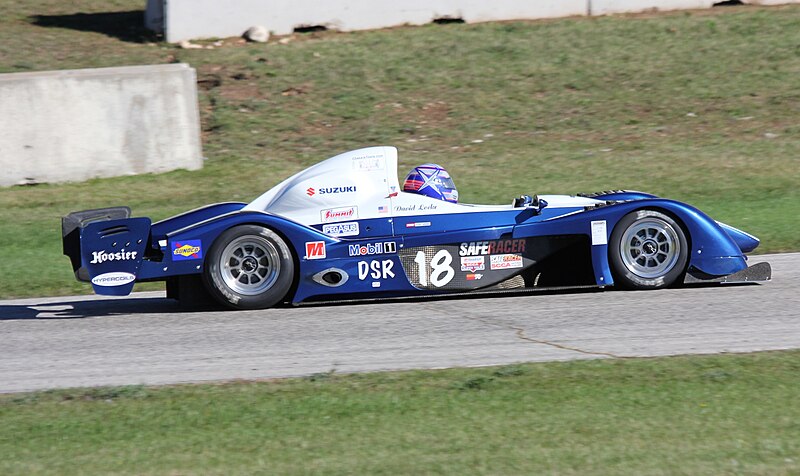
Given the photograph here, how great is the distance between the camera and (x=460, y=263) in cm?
861

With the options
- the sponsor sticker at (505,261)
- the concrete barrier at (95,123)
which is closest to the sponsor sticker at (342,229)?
the sponsor sticker at (505,261)

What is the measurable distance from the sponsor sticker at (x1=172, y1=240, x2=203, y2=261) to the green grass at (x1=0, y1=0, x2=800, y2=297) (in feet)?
11.3

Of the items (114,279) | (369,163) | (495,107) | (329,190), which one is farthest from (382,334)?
(495,107)

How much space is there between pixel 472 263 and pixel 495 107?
1015 centimetres

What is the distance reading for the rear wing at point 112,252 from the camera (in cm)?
855

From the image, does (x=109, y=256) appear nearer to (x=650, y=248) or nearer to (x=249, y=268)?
(x=249, y=268)

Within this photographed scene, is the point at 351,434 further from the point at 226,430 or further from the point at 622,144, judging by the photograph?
the point at 622,144

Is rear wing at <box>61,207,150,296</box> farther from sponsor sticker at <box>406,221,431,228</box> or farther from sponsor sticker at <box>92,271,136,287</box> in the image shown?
sponsor sticker at <box>406,221,431,228</box>

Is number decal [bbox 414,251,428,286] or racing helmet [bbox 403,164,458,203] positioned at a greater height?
racing helmet [bbox 403,164,458,203]

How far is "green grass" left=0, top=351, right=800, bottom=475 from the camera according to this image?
488 cm

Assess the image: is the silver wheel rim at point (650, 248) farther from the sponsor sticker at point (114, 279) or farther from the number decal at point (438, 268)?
the sponsor sticker at point (114, 279)

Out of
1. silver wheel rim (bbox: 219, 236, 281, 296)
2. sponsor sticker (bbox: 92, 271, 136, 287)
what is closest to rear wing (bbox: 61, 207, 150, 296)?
sponsor sticker (bbox: 92, 271, 136, 287)

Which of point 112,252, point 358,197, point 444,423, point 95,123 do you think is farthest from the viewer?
point 95,123

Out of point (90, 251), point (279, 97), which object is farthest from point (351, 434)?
point (279, 97)
